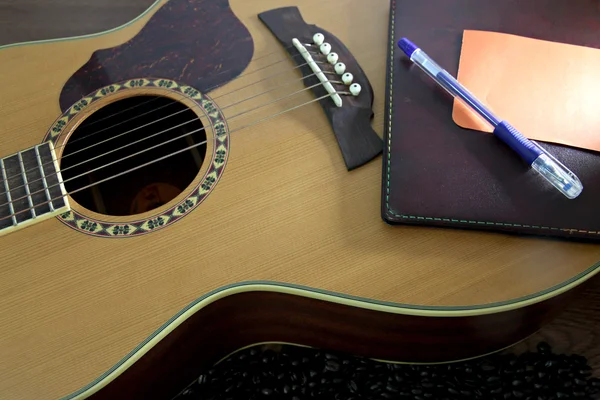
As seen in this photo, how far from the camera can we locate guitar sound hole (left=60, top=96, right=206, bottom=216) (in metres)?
0.88

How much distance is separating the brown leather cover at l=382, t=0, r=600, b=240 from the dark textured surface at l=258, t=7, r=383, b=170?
3 centimetres

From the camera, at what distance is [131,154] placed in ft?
3.20

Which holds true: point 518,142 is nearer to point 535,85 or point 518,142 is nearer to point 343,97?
point 535,85

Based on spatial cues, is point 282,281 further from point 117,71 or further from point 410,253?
point 117,71

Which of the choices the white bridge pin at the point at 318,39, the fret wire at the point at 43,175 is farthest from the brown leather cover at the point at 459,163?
the fret wire at the point at 43,175

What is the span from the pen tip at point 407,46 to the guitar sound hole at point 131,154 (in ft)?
1.13

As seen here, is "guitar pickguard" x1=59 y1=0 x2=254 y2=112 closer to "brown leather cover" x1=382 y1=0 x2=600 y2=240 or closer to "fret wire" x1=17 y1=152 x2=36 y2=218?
"fret wire" x1=17 y1=152 x2=36 y2=218

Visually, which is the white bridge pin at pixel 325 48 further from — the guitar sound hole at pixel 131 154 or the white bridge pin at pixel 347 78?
the guitar sound hole at pixel 131 154

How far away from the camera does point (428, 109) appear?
813 millimetres

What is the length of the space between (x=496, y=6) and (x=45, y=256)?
0.81 metres

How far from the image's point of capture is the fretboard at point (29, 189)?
78 cm

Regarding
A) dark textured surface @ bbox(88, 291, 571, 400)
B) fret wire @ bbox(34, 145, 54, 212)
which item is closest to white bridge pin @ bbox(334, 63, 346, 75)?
dark textured surface @ bbox(88, 291, 571, 400)

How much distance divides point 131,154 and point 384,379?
60 centimetres

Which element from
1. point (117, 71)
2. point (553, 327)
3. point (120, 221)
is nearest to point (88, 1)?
point (117, 71)
